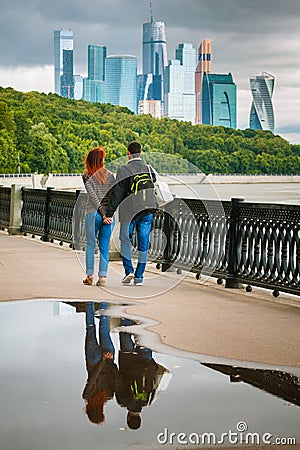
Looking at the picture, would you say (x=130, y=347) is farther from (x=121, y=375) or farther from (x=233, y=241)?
(x=233, y=241)

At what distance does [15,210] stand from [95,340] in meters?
13.5

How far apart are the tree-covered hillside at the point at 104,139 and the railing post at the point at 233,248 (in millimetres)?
114884

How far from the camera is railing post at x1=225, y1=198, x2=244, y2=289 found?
11.6 metres

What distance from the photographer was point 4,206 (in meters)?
22.7

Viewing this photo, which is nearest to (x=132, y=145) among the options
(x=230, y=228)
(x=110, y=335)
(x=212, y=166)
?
(x=230, y=228)

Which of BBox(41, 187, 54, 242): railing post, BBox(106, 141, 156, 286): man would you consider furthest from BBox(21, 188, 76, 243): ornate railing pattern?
BBox(106, 141, 156, 286): man

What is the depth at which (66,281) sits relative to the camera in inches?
477

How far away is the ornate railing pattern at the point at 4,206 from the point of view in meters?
22.2

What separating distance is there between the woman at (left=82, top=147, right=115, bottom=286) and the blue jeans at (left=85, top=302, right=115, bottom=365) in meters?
2.07

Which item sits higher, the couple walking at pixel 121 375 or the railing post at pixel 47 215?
the railing post at pixel 47 215

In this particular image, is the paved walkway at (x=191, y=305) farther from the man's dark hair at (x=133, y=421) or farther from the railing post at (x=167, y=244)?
the man's dark hair at (x=133, y=421)

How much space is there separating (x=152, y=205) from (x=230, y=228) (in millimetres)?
1216

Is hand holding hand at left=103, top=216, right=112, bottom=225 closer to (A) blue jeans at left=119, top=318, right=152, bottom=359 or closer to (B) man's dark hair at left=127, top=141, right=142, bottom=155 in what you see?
(B) man's dark hair at left=127, top=141, right=142, bottom=155

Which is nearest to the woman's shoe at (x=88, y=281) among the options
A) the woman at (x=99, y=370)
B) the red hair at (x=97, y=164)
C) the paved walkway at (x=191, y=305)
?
the paved walkway at (x=191, y=305)
